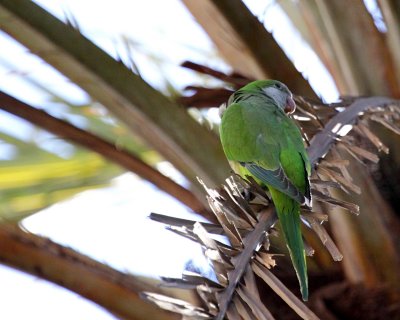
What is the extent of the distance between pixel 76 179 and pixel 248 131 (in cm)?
91

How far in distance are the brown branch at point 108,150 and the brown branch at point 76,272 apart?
32 cm

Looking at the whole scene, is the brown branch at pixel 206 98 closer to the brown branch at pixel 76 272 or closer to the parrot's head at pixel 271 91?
the parrot's head at pixel 271 91

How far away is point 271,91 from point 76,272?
0.80 meters

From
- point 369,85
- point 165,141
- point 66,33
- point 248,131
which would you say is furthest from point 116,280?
point 369,85

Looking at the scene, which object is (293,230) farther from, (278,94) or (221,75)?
(221,75)

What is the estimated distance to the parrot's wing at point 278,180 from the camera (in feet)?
6.15

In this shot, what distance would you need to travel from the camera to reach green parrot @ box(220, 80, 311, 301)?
73.7 inches

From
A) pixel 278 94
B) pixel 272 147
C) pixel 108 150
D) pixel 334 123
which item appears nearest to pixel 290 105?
pixel 278 94

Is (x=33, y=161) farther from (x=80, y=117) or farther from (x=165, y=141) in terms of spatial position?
(x=165, y=141)

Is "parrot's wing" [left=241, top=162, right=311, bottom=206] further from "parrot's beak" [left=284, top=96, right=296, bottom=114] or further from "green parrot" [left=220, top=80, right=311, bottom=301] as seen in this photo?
"parrot's beak" [left=284, top=96, right=296, bottom=114]

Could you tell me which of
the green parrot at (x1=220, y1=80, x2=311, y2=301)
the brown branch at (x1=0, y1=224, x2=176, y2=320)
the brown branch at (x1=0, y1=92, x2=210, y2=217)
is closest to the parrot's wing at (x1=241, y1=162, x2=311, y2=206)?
the green parrot at (x1=220, y1=80, x2=311, y2=301)

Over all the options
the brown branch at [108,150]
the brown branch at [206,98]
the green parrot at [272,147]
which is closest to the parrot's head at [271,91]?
the green parrot at [272,147]

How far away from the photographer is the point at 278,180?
2.01 meters

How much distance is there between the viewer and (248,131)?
2281 mm
